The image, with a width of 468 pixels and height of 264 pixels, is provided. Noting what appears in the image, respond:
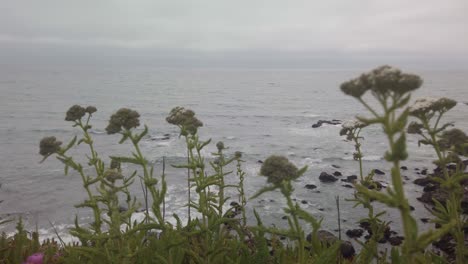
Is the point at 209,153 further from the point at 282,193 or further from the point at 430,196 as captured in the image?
the point at 282,193

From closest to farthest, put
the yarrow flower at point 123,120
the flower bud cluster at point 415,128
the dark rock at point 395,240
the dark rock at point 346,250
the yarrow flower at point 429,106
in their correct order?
the yarrow flower at point 429,106, the yarrow flower at point 123,120, the flower bud cluster at point 415,128, the dark rock at point 346,250, the dark rock at point 395,240

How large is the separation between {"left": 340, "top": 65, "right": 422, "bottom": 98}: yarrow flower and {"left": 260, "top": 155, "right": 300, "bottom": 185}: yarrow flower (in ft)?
3.41

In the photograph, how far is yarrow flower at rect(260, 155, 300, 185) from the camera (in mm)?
→ 3671

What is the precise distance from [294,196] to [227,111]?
38377 mm

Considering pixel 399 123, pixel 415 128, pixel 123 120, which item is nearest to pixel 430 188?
pixel 415 128

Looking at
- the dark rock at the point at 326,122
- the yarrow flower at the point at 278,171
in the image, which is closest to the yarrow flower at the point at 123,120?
the yarrow flower at the point at 278,171

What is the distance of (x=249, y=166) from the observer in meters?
23.3

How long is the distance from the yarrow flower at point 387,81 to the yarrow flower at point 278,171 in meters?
1.04

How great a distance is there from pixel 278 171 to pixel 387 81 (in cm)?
135

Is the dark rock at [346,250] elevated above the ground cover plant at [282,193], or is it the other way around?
the ground cover plant at [282,193]

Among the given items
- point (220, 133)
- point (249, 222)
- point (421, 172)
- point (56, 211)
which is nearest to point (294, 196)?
point (249, 222)

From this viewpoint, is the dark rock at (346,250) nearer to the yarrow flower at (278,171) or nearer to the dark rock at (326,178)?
the yarrow flower at (278,171)

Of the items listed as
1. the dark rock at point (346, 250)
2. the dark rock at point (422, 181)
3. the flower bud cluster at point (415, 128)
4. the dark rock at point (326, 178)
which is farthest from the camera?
the dark rock at point (326, 178)

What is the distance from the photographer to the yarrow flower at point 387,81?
2.94 meters
